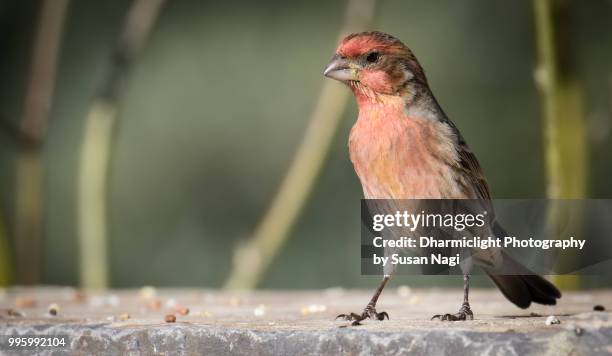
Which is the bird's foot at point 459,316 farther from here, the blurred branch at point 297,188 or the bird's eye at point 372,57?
the blurred branch at point 297,188

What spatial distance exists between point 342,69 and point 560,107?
0.94 metres

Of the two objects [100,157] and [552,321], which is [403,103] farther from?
[100,157]

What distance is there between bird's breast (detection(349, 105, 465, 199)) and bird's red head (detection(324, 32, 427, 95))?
0.06 metres

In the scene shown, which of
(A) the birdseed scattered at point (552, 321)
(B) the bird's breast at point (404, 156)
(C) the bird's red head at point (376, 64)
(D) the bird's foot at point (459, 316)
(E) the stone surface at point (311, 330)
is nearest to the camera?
(E) the stone surface at point (311, 330)

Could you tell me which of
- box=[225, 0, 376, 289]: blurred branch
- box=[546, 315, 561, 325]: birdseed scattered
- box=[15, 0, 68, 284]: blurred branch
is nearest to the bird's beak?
box=[546, 315, 561, 325]: birdseed scattered

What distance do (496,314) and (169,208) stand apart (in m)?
2.41

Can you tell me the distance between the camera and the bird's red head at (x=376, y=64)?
221 cm

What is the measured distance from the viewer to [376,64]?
2.22 m

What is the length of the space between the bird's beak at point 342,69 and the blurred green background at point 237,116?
1.84m

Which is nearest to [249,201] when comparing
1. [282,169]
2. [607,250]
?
[282,169]

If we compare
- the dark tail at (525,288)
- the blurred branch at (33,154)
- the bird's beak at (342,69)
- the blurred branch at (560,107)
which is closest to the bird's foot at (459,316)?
the dark tail at (525,288)

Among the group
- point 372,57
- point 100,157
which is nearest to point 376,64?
point 372,57

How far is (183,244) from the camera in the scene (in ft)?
14.3

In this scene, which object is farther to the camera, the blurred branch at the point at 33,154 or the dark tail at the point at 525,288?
the blurred branch at the point at 33,154
